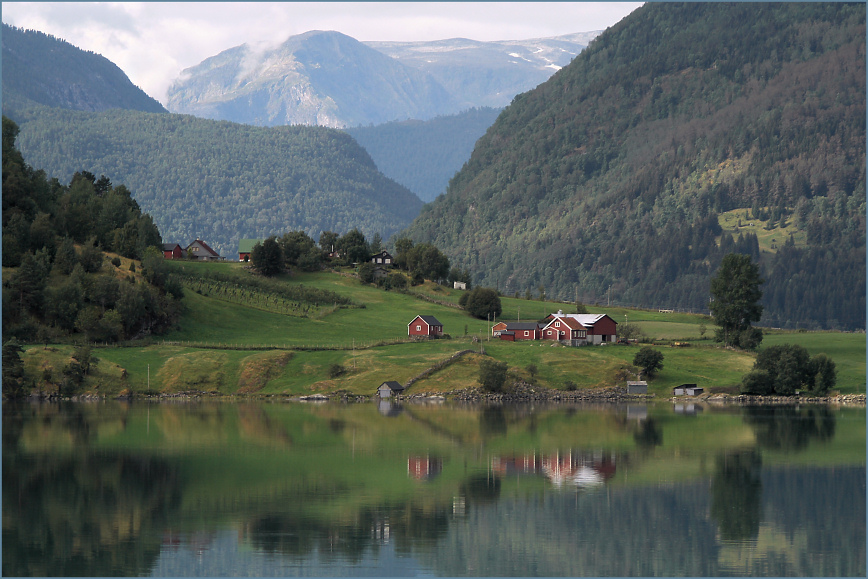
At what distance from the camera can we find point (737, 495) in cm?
5381

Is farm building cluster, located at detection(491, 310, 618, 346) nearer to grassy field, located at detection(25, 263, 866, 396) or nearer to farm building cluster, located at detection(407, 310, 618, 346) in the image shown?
farm building cluster, located at detection(407, 310, 618, 346)

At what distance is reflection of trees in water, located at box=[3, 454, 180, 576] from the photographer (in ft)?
130

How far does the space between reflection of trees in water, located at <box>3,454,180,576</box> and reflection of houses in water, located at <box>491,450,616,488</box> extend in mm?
19394

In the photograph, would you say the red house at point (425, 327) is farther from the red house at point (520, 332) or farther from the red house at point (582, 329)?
the red house at point (582, 329)

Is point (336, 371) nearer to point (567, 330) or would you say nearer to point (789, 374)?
point (567, 330)

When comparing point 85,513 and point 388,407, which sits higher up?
Result: point 85,513

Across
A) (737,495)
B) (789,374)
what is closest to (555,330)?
(789,374)

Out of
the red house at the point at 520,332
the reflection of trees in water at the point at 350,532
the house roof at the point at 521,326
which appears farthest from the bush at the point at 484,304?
the reflection of trees in water at the point at 350,532

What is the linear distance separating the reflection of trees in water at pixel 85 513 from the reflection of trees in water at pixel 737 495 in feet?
81.5

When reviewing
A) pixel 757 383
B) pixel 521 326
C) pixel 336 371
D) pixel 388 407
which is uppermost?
pixel 521 326

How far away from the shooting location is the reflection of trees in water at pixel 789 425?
243 ft

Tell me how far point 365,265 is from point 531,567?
136219mm

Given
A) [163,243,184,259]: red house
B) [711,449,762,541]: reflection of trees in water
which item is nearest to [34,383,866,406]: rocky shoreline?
[711,449,762,541]: reflection of trees in water

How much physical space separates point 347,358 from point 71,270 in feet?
118
